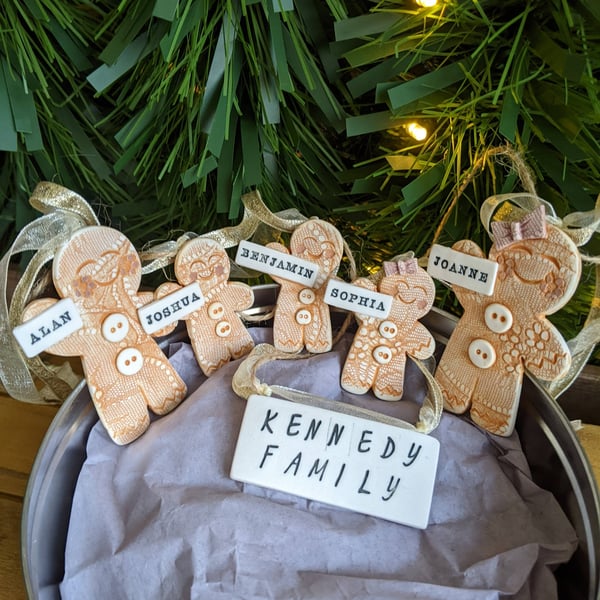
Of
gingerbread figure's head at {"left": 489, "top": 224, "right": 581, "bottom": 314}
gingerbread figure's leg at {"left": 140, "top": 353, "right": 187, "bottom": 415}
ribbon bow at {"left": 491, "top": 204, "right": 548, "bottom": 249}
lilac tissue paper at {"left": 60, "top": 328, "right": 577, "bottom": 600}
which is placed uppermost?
ribbon bow at {"left": 491, "top": 204, "right": 548, "bottom": 249}

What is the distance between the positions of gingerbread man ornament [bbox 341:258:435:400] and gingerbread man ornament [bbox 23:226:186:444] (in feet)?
0.57

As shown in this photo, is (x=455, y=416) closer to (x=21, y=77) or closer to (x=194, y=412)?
(x=194, y=412)

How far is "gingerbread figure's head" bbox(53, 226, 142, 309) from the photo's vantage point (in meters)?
0.48

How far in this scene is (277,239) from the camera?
0.59m

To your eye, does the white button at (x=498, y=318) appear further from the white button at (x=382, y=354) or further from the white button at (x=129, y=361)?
the white button at (x=129, y=361)

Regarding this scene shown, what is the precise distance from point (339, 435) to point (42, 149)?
0.41 metres

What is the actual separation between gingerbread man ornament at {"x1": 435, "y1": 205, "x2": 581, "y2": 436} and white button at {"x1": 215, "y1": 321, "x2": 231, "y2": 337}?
20 centimetres

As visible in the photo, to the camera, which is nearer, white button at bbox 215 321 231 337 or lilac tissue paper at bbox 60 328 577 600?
lilac tissue paper at bbox 60 328 577 600

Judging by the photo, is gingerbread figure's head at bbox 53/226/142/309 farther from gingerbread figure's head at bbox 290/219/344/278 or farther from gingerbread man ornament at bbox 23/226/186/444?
gingerbread figure's head at bbox 290/219/344/278

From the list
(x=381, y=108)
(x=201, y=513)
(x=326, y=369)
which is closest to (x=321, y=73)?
(x=381, y=108)

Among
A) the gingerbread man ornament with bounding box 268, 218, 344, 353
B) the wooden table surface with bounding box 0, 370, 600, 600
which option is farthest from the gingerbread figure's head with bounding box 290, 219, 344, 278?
the wooden table surface with bounding box 0, 370, 600, 600

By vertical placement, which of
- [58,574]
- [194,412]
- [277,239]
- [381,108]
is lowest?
[58,574]

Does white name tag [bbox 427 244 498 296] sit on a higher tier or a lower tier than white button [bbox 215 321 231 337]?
higher

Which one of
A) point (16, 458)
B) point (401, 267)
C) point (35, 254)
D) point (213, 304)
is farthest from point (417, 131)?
point (16, 458)
